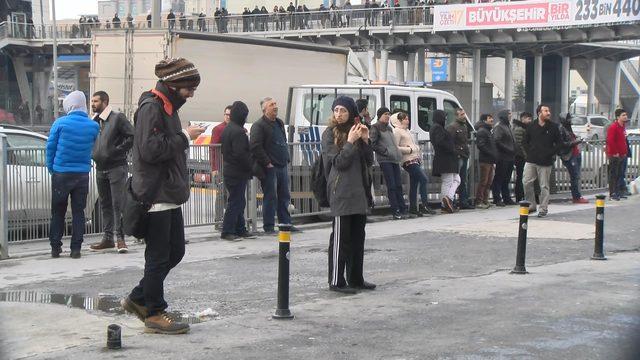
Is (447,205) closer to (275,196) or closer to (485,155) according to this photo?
(485,155)

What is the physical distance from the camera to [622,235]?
1407cm

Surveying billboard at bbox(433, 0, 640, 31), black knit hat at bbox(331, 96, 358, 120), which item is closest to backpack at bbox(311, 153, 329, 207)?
black knit hat at bbox(331, 96, 358, 120)

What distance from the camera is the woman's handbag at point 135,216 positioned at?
7355 mm

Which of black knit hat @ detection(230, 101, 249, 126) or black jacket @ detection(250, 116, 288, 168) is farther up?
black knit hat @ detection(230, 101, 249, 126)

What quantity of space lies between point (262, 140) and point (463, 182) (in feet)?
17.7

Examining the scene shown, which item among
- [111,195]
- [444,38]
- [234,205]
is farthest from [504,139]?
[444,38]

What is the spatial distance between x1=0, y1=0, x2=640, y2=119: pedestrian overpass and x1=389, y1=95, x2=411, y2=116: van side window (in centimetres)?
2066

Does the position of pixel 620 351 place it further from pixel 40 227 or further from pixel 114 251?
pixel 40 227

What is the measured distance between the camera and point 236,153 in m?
13.0

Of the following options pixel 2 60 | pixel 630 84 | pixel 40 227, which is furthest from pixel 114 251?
pixel 630 84

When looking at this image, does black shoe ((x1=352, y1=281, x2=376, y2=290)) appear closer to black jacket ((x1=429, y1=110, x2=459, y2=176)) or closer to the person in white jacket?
the person in white jacket

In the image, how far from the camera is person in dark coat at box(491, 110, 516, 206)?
1797cm

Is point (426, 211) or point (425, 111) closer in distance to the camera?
point (426, 211)

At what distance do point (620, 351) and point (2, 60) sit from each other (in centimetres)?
6454
